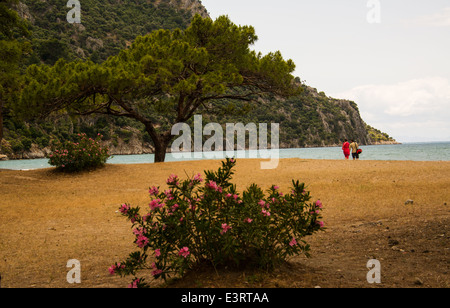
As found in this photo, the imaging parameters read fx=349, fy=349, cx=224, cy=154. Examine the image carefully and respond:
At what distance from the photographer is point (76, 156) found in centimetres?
1648

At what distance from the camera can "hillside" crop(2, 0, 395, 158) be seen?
57803 mm

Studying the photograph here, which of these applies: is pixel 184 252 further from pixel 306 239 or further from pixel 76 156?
pixel 76 156

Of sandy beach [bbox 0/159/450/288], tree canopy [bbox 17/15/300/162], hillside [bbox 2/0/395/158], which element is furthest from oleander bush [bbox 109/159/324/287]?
hillside [bbox 2/0/395/158]

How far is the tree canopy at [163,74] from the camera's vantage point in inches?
659

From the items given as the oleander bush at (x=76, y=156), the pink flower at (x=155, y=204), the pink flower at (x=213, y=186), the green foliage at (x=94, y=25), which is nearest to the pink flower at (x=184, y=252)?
the pink flower at (x=155, y=204)

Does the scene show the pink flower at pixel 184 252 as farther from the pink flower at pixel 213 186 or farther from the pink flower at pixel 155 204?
the pink flower at pixel 213 186

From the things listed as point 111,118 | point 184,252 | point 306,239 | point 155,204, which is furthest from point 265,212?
point 111,118

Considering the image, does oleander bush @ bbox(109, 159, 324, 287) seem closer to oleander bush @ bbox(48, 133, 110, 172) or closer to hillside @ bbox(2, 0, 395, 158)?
oleander bush @ bbox(48, 133, 110, 172)

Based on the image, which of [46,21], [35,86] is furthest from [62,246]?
[46,21]

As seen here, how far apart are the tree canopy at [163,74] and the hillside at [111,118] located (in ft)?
69.4

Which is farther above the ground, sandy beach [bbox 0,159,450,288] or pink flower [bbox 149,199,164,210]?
pink flower [bbox 149,199,164,210]

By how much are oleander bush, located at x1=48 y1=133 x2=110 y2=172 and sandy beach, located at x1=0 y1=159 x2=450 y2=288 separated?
1015 mm

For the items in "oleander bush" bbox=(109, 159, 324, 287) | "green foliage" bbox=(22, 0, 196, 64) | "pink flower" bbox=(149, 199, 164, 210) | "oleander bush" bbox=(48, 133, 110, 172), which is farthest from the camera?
"green foliage" bbox=(22, 0, 196, 64)

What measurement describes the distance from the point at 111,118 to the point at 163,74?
56.0m
